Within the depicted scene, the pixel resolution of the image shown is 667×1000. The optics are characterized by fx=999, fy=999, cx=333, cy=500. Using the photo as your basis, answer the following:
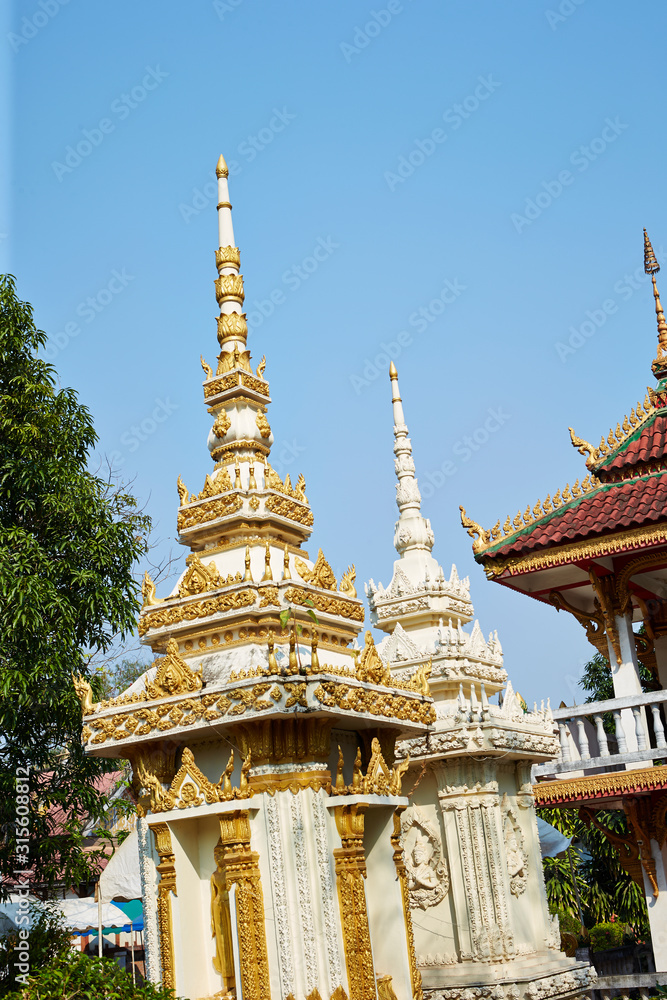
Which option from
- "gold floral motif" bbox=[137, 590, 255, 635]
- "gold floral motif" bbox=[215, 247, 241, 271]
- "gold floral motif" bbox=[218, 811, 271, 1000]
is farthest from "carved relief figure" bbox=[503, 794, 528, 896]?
"gold floral motif" bbox=[215, 247, 241, 271]

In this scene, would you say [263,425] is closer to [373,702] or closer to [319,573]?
[319,573]

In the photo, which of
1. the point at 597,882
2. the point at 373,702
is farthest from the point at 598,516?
the point at 597,882

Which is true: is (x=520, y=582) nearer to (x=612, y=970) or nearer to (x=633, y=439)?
(x=633, y=439)

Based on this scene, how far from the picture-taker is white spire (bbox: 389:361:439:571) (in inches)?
729

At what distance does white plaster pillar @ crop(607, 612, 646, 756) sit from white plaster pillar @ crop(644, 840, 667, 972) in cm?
166

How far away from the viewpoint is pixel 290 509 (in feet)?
41.6

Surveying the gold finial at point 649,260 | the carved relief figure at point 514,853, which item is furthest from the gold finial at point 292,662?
the gold finial at point 649,260

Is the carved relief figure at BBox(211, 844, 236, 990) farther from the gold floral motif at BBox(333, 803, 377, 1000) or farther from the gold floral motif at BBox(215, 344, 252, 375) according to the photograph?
the gold floral motif at BBox(215, 344, 252, 375)

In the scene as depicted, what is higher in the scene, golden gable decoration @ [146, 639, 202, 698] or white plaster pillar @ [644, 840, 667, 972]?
golden gable decoration @ [146, 639, 202, 698]

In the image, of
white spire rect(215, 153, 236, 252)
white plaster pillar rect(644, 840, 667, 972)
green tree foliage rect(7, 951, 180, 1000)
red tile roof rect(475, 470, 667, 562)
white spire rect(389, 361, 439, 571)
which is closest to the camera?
green tree foliage rect(7, 951, 180, 1000)

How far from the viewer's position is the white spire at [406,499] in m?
18.5

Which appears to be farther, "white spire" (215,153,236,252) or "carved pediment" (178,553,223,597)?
"white spire" (215,153,236,252)

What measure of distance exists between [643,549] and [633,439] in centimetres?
201

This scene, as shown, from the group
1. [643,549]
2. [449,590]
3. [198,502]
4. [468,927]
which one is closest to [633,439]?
[643,549]
